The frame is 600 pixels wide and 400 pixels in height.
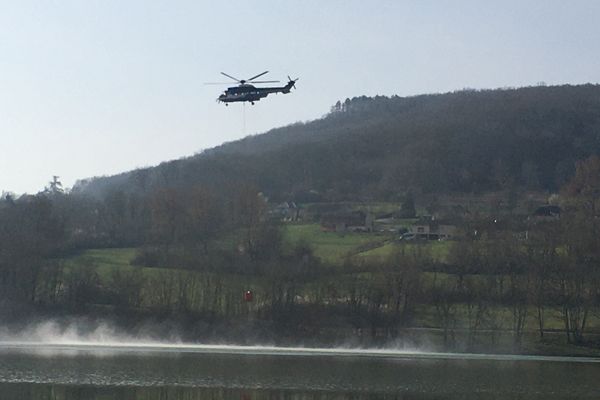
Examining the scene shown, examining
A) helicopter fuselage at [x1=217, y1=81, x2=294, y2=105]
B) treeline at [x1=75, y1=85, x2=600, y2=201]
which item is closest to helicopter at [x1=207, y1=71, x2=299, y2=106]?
helicopter fuselage at [x1=217, y1=81, x2=294, y2=105]

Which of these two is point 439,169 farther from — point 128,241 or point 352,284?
point 352,284

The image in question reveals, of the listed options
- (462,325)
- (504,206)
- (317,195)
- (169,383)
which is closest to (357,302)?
(462,325)

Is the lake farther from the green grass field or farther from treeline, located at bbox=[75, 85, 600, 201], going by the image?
treeline, located at bbox=[75, 85, 600, 201]

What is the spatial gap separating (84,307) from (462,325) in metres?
31.0

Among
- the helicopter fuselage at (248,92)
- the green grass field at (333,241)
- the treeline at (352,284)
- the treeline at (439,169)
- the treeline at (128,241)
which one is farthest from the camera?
the treeline at (439,169)

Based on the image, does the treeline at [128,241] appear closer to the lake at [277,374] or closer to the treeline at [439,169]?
the lake at [277,374]

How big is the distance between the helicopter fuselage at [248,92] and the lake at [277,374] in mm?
16908

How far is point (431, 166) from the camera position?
184000 millimetres

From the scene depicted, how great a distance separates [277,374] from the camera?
5294 cm

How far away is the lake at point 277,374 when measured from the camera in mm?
45719

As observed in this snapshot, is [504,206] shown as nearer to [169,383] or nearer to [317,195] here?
[317,195]

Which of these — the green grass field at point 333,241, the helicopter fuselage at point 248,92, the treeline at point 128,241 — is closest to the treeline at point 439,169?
the treeline at point 128,241

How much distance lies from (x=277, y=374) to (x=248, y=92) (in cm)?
2073

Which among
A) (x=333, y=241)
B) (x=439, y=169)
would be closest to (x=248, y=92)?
(x=333, y=241)
